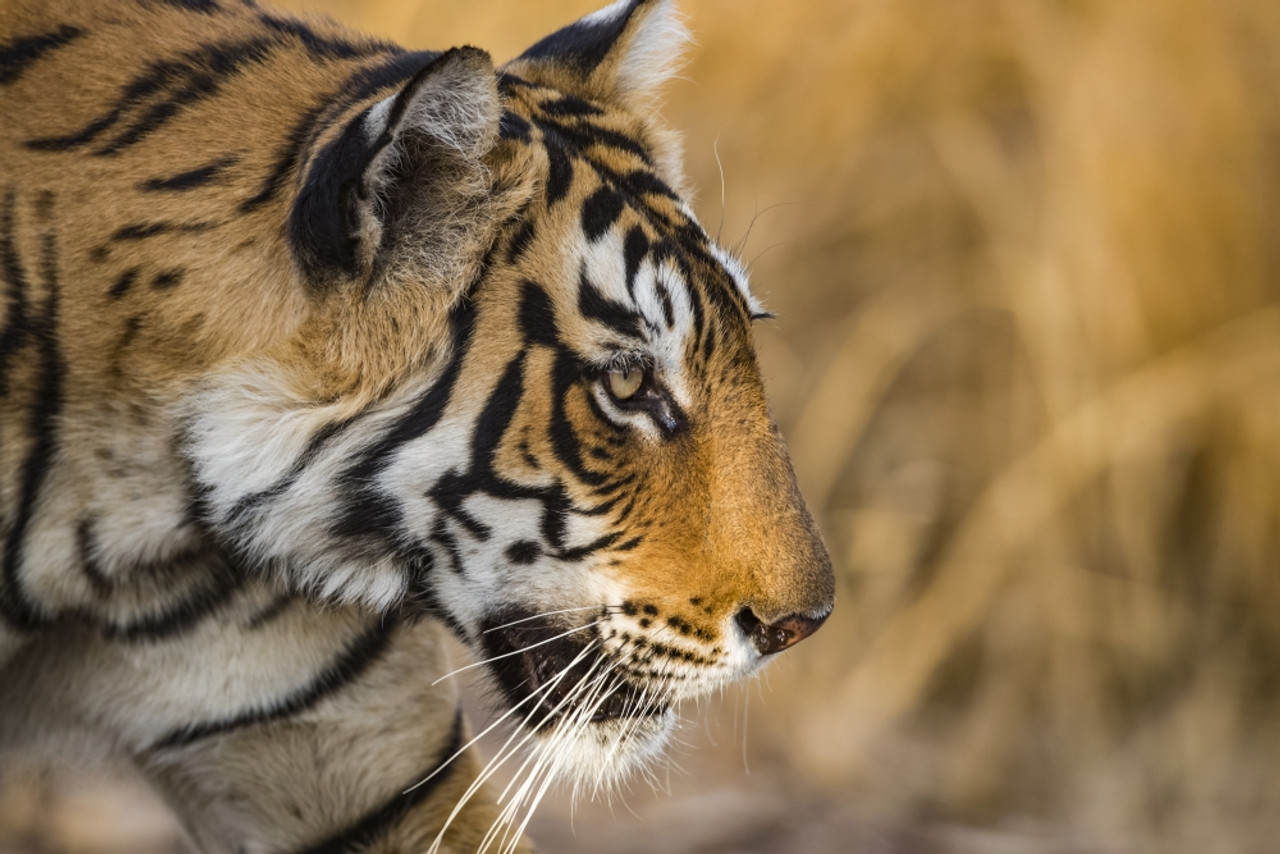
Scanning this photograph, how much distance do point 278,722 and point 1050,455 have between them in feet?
7.48

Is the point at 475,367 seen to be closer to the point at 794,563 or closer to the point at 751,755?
the point at 794,563

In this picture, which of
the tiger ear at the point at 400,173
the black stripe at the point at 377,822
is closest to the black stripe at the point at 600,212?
the tiger ear at the point at 400,173

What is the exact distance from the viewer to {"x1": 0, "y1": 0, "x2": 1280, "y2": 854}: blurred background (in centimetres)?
319

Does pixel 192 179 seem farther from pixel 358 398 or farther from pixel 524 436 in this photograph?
pixel 524 436

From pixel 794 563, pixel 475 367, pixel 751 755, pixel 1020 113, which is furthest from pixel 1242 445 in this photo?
pixel 475 367

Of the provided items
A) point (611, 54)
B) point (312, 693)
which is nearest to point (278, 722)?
point (312, 693)

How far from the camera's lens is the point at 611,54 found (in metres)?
1.77

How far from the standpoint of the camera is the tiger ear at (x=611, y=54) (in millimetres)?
1762

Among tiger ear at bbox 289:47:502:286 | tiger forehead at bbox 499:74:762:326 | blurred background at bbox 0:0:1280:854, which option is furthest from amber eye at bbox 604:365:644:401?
blurred background at bbox 0:0:1280:854

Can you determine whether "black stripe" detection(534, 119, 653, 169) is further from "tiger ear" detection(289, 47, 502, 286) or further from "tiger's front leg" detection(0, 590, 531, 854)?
"tiger's front leg" detection(0, 590, 531, 854)

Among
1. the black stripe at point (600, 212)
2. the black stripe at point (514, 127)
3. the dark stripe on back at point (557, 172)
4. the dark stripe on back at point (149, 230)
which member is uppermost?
the black stripe at point (514, 127)

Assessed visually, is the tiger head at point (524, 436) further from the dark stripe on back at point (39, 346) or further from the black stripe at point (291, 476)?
the dark stripe on back at point (39, 346)

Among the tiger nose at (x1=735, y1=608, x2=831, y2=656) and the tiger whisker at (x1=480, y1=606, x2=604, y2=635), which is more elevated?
the tiger whisker at (x1=480, y1=606, x2=604, y2=635)

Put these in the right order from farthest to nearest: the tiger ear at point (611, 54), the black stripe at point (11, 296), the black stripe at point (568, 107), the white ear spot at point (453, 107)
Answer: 1. the tiger ear at point (611, 54)
2. the black stripe at point (568, 107)
3. the black stripe at point (11, 296)
4. the white ear spot at point (453, 107)
